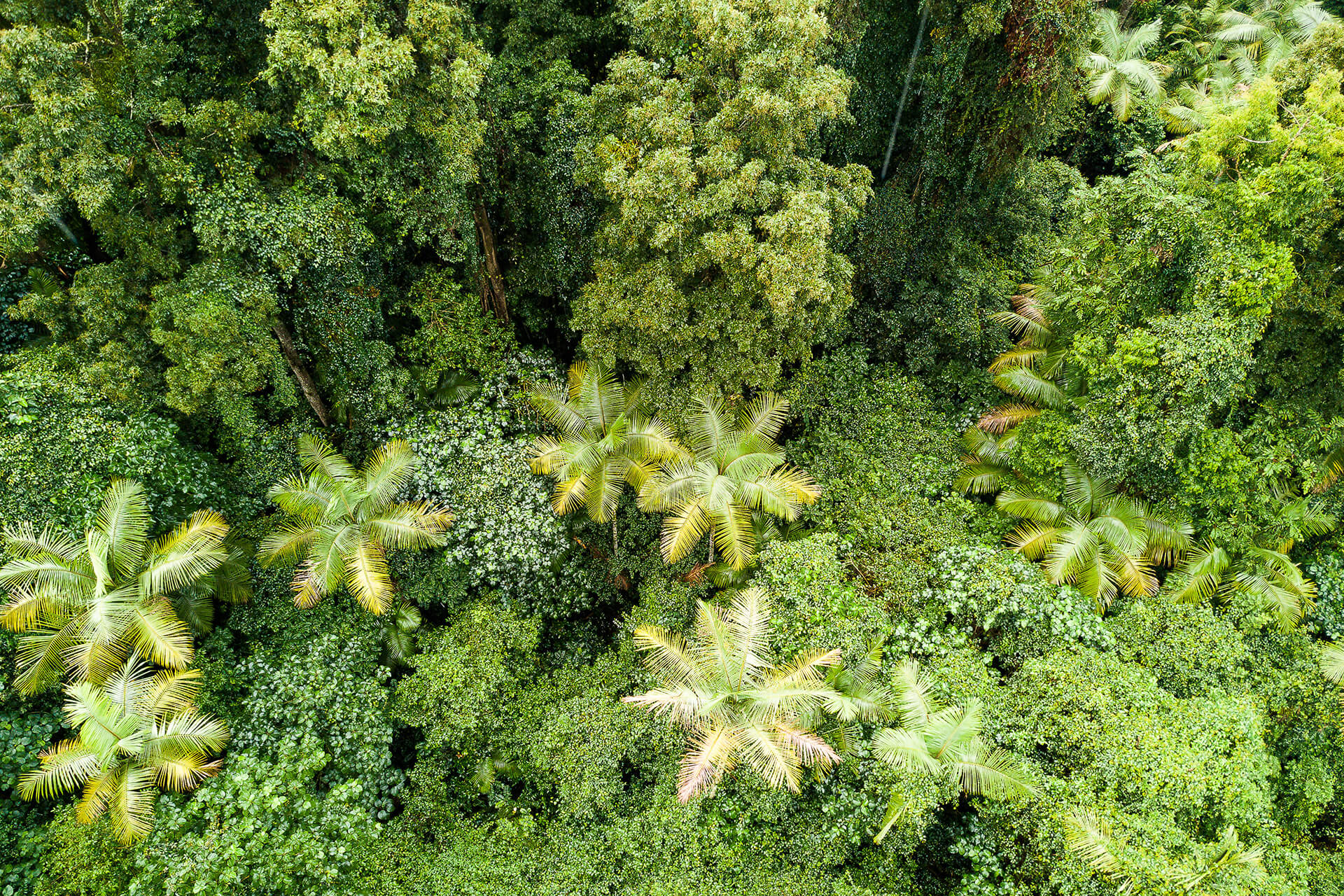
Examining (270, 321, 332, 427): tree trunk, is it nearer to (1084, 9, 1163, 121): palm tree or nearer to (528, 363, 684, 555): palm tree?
(528, 363, 684, 555): palm tree

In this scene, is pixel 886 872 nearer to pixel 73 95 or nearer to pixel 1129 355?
pixel 1129 355

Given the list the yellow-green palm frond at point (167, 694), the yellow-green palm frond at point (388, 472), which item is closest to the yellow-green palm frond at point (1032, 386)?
the yellow-green palm frond at point (388, 472)

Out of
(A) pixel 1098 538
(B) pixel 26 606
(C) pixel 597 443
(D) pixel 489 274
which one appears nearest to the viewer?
(B) pixel 26 606

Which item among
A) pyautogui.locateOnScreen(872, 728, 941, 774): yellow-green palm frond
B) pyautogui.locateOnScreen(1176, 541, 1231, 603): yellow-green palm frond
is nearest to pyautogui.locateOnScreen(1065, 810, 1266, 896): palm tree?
pyautogui.locateOnScreen(872, 728, 941, 774): yellow-green palm frond

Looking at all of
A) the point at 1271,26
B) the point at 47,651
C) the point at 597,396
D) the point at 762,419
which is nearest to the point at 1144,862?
the point at 762,419

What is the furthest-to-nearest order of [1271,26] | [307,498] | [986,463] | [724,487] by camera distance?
[1271,26], [986,463], [724,487], [307,498]

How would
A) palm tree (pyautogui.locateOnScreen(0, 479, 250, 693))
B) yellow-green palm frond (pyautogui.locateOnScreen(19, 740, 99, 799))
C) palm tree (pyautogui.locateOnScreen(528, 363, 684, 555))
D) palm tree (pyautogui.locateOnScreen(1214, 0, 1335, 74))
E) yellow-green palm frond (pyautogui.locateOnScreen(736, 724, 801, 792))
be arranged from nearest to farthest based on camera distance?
yellow-green palm frond (pyautogui.locateOnScreen(736, 724, 801, 792)) → yellow-green palm frond (pyautogui.locateOnScreen(19, 740, 99, 799)) → palm tree (pyautogui.locateOnScreen(0, 479, 250, 693)) → palm tree (pyautogui.locateOnScreen(528, 363, 684, 555)) → palm tree (pyautogui.locateOnScreen(1214, 0, 1335, 74))

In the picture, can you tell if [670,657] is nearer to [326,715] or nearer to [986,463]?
[326,715]
